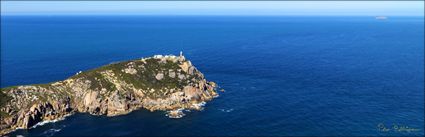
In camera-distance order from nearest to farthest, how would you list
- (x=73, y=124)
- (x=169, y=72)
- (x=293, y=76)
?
(x=73, y=124), (x=169, y=72), (x=293, y=76)

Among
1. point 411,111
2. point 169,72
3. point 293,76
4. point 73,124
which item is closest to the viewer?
point 73,124

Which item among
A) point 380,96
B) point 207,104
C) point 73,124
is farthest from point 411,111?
point 73,124

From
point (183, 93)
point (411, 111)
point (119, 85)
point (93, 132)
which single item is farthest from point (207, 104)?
point (411, 111)

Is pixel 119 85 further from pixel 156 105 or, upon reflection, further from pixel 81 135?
pixel 81 135

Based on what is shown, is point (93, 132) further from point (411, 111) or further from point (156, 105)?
point (411, 111)

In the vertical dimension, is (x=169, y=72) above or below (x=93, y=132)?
above

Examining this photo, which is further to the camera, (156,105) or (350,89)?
(350,89)
